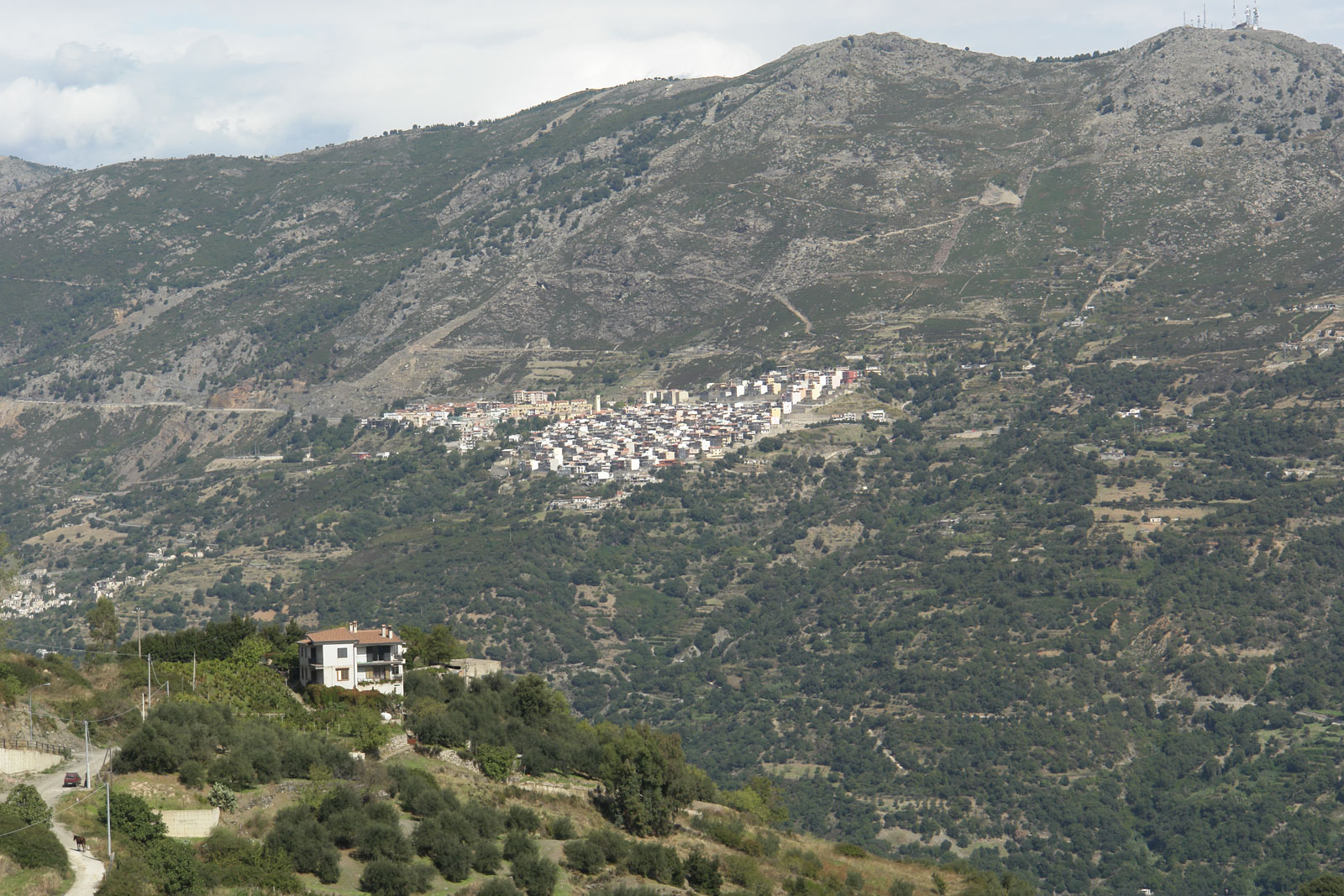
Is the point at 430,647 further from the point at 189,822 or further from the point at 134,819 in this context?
the point at 134,819

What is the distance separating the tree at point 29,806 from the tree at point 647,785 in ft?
58.8

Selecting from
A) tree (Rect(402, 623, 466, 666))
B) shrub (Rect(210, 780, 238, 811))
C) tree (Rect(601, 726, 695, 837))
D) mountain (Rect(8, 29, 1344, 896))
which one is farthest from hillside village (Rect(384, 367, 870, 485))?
shrub (Rect(210, 780, 238, 811))

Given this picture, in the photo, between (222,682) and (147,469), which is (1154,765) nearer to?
(222,682)

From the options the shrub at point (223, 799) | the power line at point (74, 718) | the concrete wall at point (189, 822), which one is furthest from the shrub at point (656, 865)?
the power line at point (74, 718)

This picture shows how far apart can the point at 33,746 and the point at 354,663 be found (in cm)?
1593

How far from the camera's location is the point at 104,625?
6462cm

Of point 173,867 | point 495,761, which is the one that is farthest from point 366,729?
point 173,867

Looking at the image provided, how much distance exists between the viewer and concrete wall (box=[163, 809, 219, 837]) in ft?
126

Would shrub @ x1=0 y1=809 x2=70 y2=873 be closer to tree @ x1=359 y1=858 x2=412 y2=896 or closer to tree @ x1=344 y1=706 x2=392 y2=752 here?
tree @ x1=359 y1=858 x2=412 y2=896

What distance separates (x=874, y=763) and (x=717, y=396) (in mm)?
80427

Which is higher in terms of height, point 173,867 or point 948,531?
point 173,867

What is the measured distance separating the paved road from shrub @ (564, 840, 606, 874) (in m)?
12.2

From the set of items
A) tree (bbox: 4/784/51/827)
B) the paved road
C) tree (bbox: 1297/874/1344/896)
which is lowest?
tree (bbox: 1297/874/1344/896)

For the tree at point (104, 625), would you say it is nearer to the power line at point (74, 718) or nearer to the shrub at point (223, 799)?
the power line at point (74, 718)
